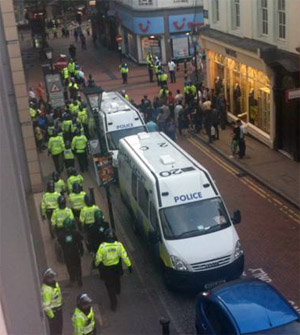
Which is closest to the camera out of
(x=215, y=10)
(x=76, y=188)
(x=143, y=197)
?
(x=143, y=197)

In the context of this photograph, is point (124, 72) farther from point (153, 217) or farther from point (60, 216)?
point (153, 217)

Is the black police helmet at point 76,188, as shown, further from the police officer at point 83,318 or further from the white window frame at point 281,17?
the white window frame at point 281,17

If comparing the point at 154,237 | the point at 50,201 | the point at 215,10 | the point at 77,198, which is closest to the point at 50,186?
the point at 50,201

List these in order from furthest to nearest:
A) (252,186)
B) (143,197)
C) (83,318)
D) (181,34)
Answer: (181,34) → (252,186) → (143,197) → (83,318)

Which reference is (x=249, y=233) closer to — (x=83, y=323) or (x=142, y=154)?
(x=142, y=154)

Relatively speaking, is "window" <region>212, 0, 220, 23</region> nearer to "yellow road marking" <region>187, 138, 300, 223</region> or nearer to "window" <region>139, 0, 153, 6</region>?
"yellow road marking" <region>187, 138, 300, 223</region>

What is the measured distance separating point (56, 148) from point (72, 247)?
789cm

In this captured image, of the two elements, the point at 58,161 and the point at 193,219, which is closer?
the point at 193,219

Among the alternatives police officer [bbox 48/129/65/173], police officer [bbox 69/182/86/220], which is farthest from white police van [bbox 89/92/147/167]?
police officer [bbox 69/182/86/220]

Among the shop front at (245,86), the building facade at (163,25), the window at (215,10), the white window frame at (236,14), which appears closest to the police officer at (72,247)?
the shop front at (245,86)

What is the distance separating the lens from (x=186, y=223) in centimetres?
1137

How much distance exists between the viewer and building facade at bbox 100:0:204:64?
123 feet

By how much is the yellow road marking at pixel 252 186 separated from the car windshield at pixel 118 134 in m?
3.11

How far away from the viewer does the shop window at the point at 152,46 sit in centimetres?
3875
